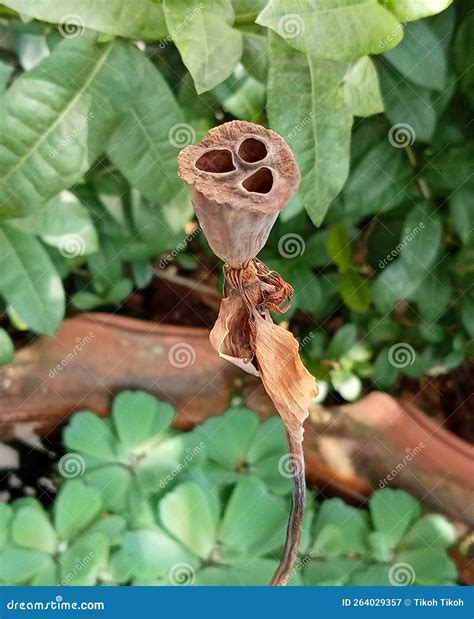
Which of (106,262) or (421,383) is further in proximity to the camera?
(421,383)

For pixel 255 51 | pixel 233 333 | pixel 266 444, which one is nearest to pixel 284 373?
pixel 233 333

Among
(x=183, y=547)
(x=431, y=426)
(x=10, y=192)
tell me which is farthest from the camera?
(x=431, y=426)

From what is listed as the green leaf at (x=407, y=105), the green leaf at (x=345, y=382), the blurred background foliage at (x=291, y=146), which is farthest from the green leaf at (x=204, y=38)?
the green leaf at (x=345, y=382)

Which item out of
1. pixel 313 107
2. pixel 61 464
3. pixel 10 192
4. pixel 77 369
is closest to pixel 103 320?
pixel 77 369

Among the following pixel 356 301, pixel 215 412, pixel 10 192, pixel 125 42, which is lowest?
pixel 215 412

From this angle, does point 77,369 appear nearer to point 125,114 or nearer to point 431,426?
point 125,114

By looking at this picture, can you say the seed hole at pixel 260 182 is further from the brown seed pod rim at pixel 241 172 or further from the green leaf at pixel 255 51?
the green leaf at pixel 255 51

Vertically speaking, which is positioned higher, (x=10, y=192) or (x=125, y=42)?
(x=125, y=42)

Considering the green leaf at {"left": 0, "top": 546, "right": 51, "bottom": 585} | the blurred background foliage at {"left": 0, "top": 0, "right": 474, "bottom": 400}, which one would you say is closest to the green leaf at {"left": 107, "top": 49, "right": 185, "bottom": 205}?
the blurred background foliage at {"left": 0, "top": 0, "right": 474, "bottom": 400}
